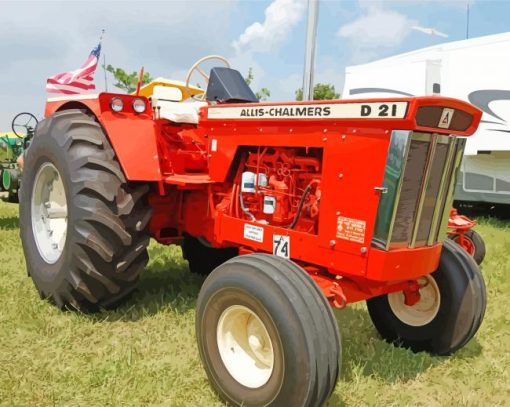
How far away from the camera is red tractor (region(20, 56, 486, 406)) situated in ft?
7.68

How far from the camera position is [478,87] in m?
8.63

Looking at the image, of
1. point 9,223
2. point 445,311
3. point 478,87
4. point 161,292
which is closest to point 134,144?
point 161,292

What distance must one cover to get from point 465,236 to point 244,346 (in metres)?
3.41

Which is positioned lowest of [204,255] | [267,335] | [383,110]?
[204,255]

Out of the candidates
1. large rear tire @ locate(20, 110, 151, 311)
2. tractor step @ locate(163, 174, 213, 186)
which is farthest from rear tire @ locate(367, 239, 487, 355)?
large rear tire @ locate(20, 110, 151, 311)

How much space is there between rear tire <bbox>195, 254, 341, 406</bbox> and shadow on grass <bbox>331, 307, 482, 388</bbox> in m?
0.46

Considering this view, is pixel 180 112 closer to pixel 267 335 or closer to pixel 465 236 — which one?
pixel 267 335

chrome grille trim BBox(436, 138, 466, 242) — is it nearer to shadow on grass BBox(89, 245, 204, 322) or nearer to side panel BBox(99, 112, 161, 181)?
side panel BBox(99, 112, 161, 181)

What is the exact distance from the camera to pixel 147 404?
250cm

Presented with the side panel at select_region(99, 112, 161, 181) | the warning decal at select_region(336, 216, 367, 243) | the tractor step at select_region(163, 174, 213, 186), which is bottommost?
the warning decal at select_region(336, 216, 367, 243)

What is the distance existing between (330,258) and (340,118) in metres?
0.71

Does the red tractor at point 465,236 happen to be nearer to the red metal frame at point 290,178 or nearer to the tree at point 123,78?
the red metal frame at point 290,178

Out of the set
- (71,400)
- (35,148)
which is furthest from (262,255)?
(35,148)

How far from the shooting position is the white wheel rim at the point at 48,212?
12.6ft
